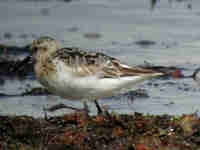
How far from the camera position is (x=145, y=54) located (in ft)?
32.4

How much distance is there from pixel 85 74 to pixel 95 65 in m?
0.19

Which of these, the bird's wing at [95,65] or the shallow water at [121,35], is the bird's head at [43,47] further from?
the shallow water at [121,35]

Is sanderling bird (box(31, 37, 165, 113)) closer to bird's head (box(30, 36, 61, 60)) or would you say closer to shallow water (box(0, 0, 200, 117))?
bird's head (box(30, 36, 61, 60))

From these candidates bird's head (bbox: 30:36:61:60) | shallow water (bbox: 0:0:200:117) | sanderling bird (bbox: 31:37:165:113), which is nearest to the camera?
sanderling bird (bbox: 31:37:165:113)

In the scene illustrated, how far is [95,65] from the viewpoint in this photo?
5855 mm

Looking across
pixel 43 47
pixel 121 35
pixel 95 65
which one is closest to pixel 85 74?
pixel 95 65

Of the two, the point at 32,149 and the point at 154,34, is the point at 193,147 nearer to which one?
the point at 32,149

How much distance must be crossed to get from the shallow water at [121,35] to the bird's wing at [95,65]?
4.08 feet

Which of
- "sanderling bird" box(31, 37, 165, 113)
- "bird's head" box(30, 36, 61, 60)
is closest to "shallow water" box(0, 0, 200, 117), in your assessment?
"bird's head" box(30, 36, 61, 60)

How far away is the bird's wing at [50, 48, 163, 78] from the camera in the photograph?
577cm

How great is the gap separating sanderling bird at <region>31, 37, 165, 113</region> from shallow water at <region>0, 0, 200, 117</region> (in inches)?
47.2

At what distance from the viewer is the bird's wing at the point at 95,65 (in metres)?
5.77

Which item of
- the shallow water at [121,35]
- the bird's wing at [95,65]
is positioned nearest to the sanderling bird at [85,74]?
the bird's wing at [95,65]

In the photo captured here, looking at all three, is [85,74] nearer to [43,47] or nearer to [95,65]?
[95,65]
